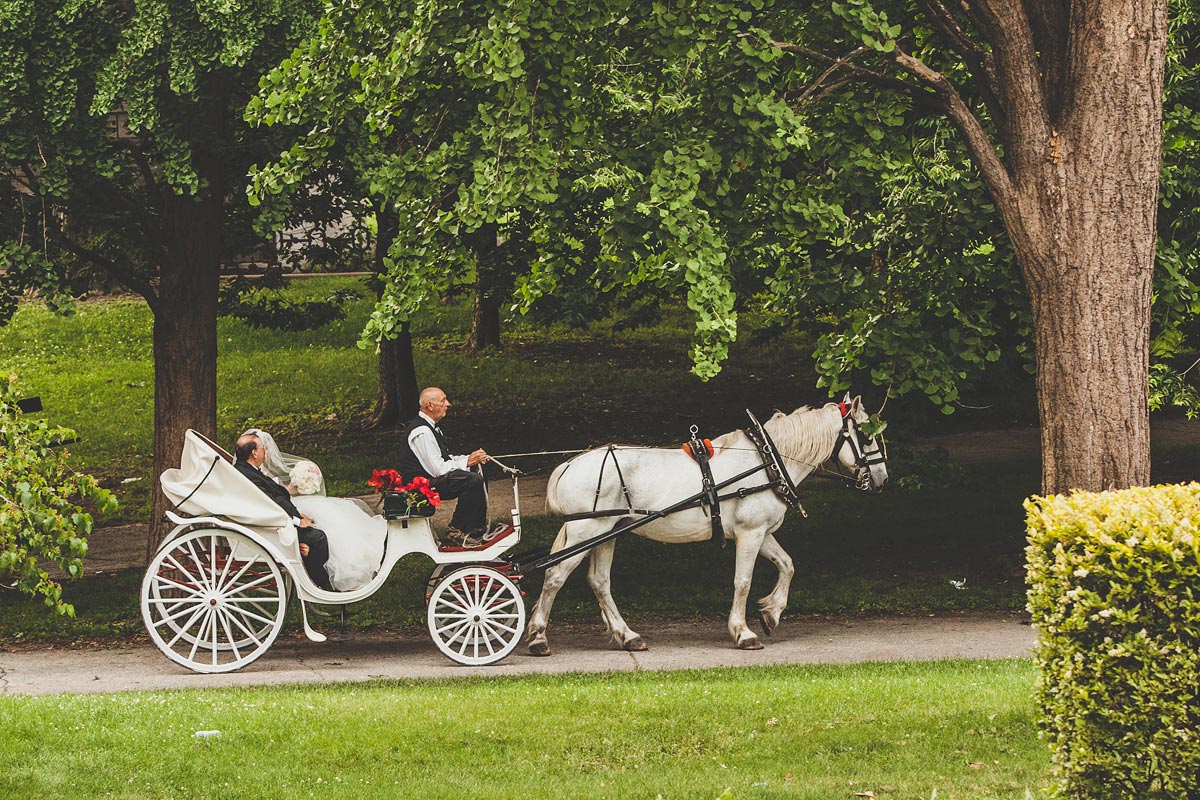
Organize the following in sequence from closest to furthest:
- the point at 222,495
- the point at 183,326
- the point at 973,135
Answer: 1. the point at 973,135
2. the point at 222,495
3. the point at 183,326

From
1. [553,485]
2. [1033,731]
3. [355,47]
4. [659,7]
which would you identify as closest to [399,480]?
[553,485]

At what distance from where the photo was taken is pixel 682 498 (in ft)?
38.9

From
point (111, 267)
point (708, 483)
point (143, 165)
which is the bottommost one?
point (708, 483)

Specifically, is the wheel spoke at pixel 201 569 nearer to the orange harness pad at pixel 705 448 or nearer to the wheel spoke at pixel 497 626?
the wheel spoke at pixel 497 626

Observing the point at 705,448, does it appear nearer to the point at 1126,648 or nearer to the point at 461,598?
the point at 461,598

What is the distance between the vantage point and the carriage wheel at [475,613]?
11.2 m

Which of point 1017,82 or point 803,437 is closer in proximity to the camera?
point 1017,82

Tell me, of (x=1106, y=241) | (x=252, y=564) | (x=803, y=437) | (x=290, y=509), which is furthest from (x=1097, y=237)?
(x=252, y=564)

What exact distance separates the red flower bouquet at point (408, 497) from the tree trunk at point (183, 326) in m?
3.84

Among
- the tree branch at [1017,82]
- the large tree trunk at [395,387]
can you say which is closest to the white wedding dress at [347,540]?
the tree branch at [1017,82]

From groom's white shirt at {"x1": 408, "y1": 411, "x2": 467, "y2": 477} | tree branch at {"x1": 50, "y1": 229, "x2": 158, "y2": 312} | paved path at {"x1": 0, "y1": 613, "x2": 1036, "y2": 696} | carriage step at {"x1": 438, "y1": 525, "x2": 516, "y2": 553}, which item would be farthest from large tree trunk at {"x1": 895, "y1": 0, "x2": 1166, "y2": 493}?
tree branch at {"x1": 50, "y1": 229, "x2": 158, "y2": 312}

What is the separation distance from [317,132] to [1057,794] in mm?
7777

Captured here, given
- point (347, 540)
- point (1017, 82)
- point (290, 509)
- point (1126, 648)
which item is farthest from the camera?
point (347, 540)

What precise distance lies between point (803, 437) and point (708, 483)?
100 cm
